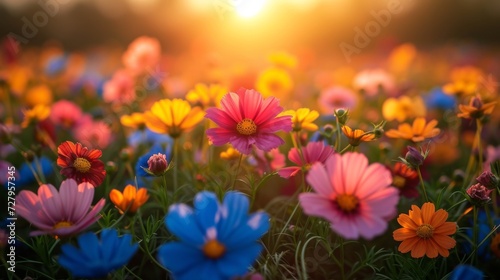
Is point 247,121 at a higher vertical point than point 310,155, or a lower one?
higher

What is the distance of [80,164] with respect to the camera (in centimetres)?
82

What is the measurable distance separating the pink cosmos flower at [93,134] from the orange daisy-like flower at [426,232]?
43.0 inches

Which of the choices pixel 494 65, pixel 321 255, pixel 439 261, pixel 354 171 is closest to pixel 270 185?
pixel 321 255

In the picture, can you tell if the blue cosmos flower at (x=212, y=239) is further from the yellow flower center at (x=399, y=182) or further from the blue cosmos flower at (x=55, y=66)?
the blue cosmos flower at (x=55, y=66)

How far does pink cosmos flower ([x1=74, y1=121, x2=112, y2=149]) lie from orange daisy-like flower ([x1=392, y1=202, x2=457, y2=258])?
109 centimetres

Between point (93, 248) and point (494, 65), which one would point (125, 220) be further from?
point (494, 65)

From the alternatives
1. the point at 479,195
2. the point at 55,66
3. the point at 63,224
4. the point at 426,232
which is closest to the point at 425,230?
the point at 426,232

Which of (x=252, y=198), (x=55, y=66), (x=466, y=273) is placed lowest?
(x=466, y=273)

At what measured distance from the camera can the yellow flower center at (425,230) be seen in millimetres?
781

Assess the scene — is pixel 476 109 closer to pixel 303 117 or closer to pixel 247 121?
pixel 303 117

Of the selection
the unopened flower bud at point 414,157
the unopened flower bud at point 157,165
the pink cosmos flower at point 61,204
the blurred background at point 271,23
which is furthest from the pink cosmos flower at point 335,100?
the blurred background at point 271,23

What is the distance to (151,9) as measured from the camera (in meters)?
10.7

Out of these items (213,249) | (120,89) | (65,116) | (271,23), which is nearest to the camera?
(213,249)

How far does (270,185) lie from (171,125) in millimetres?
491
